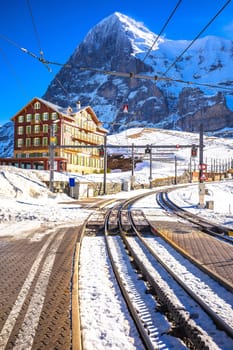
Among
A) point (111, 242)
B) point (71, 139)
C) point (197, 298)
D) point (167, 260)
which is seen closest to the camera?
point (197, 298)

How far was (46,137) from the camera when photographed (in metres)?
55.1

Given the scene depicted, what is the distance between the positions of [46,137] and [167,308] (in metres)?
52.3

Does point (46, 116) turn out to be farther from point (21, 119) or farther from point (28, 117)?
point (21, 119)

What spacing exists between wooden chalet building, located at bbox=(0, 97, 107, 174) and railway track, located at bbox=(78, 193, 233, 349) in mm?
45411

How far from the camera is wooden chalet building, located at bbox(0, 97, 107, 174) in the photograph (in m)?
53.7

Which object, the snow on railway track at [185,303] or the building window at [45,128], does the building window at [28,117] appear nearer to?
the building window at [45,128]

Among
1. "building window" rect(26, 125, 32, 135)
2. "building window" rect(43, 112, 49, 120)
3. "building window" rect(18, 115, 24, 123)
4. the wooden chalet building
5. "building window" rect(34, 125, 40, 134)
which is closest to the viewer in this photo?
the wooden chalet building

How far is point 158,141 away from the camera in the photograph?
116 meters

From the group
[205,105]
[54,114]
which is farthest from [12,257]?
[205,105]

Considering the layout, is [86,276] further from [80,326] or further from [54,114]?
[54,114]

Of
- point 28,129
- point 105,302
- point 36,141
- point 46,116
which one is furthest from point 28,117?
point 105,302

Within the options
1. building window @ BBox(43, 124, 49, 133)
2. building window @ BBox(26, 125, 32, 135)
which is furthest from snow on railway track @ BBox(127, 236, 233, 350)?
building window @ BBox(26, 125, 32, 135)

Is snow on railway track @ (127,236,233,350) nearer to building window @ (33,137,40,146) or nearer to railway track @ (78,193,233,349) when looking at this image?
railway track @ (78,193,233,349)

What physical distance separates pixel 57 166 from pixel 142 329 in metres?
48.6
